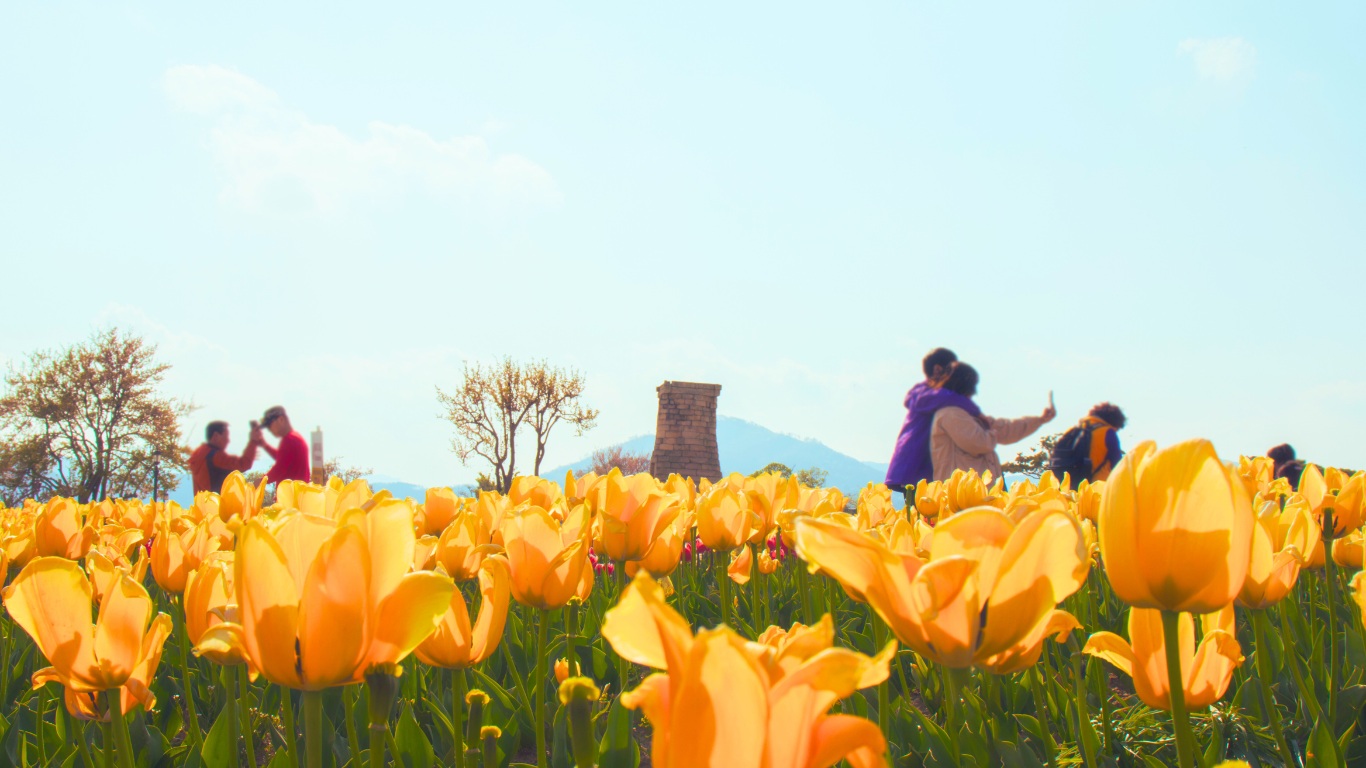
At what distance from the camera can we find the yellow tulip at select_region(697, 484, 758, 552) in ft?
9.04

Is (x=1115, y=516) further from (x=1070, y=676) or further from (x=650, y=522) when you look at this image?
(x=1070, y=676)

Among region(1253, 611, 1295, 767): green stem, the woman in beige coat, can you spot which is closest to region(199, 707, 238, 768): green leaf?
region(1253, 611, 1295, 767): green stem

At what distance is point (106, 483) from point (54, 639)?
44.8m

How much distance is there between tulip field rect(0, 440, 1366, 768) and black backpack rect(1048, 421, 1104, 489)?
15.3ft

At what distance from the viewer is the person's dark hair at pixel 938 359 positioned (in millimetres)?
7684

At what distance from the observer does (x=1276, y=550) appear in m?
1.87

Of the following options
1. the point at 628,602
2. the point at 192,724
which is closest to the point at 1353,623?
the point at 628,602

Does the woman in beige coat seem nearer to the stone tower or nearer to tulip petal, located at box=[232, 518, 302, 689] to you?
tulip petal, located at box=[232, 518, 302, 689]

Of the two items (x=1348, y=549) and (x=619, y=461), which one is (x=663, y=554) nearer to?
(x=1348, y=549)

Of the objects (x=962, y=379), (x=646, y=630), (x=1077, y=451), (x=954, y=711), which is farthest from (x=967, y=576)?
(x=1077, y=451)

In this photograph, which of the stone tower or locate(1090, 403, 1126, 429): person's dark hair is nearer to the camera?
locate(1090, 403, 1126, 429): person's dark hair

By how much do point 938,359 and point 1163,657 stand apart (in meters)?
6.61

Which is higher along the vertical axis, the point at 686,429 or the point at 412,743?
the point at 686,429

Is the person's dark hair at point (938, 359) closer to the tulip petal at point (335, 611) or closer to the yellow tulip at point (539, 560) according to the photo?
the yellow tulip at point (539, 560)
